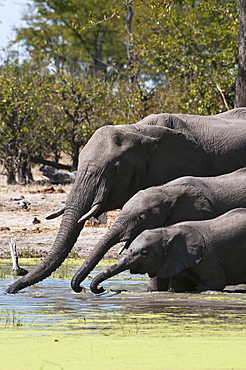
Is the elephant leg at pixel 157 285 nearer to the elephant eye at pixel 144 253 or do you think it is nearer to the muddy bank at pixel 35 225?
the elephant eye at pixel 144 253

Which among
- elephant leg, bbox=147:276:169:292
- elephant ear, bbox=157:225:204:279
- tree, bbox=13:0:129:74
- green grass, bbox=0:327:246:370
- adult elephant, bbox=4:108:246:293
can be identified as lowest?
elephant leg, bbox=147:276:169:292

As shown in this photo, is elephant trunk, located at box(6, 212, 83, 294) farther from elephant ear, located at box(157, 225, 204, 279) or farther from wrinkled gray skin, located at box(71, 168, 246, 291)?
elephant ear, located at box(157, 225, 204, 279)

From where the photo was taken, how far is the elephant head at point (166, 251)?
861cm

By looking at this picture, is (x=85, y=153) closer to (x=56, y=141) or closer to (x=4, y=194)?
(x=4, y=194)

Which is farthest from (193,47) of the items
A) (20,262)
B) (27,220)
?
(20,262)

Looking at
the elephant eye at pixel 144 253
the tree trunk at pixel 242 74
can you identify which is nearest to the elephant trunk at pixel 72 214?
the elephant eye at pixel 144 253

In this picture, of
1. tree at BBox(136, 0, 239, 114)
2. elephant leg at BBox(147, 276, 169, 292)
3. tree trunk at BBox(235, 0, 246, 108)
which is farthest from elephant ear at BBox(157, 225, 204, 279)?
tree at BBox(136, 0, 239, 114)

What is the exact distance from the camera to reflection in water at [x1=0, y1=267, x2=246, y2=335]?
20.9 ft

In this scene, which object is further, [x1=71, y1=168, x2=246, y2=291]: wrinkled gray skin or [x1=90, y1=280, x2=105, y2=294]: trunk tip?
[x1=71, y1=168, x2=246, y2=291]: wrinkled gray skin

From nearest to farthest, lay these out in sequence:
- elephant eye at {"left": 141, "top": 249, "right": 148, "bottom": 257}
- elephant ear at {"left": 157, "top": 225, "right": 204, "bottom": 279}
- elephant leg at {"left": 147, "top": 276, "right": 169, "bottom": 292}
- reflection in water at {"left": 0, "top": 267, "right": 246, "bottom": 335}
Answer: reflection in water at {"left": 0, "top": 267, "right": 246, "bottom": 335}
elephant eye at {"left": 141, "top": 249, "right": 148, "bottom": 257}
elephant ear at {"left": 157, "top": 225, "right": 204, "bottom": 279}
elephant leg at {"left": 147, "top": 276, "right": 169, "bottom": 292}

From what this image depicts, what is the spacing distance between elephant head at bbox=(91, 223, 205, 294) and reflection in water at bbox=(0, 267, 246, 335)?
0.27 meters

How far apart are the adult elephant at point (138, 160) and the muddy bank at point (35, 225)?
13.4ft

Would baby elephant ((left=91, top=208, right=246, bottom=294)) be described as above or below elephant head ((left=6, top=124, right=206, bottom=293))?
below

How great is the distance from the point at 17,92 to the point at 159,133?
55.3 feet
